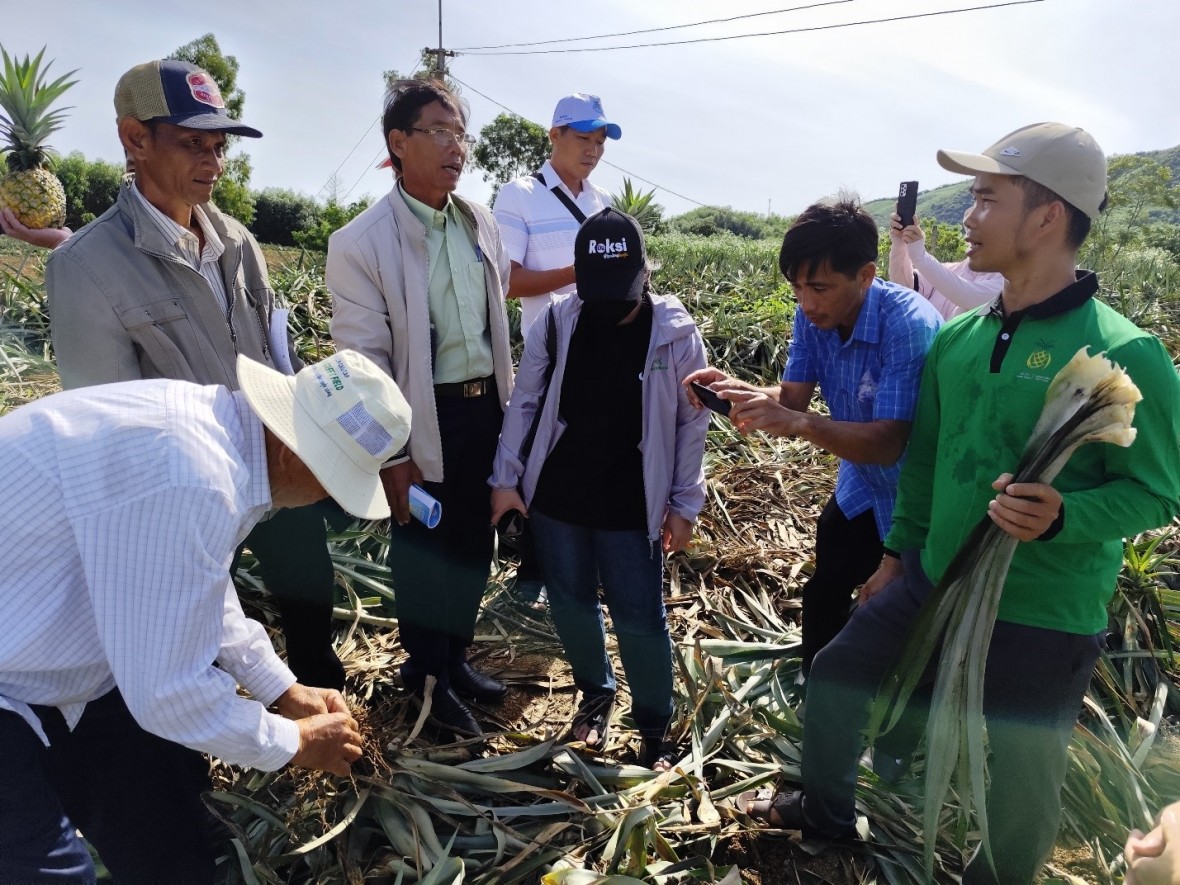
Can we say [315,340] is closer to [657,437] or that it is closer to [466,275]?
[466,275]

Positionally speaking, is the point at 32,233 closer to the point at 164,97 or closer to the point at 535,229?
the point at 164,97

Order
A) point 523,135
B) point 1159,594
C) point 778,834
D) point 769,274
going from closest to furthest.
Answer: point 778,834 < point 1159,594 < point 769,274 < point 523,135

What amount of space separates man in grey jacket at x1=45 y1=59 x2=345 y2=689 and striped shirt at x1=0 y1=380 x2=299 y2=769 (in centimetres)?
71

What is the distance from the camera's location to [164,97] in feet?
6.84

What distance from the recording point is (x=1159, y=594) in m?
3.18

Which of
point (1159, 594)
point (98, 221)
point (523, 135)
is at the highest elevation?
point (523, 135)

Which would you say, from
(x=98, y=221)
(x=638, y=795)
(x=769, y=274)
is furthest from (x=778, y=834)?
(x=769, y=274)

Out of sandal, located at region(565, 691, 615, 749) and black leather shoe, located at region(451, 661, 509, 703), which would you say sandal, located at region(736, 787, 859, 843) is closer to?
sandal, located at region(565, 691, 615, 749)

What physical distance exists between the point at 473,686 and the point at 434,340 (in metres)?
1.26

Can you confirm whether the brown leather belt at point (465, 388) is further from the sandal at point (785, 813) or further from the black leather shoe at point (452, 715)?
the sandal at point (785, 813)

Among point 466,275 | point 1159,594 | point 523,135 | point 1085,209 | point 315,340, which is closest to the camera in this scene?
point 1085,209

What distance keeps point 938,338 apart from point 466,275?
1.44 metres

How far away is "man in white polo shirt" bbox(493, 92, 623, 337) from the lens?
126 inches

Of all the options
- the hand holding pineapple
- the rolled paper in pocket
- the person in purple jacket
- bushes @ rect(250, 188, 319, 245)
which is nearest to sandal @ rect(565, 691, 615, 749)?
the person in purple jacket
